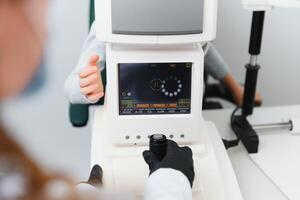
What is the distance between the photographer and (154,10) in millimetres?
852

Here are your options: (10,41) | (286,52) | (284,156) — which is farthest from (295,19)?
(10,41)

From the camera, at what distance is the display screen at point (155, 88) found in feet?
3.08

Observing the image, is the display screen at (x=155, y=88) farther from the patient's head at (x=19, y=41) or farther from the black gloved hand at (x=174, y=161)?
the patient's head at (x=19, y=41)

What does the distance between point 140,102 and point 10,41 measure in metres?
0.50

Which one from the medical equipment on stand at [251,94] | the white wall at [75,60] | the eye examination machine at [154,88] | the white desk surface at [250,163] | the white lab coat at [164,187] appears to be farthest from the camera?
the white wall at [75,60]

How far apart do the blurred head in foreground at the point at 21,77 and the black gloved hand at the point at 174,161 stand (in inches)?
11.0

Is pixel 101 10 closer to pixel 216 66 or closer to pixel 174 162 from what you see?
pixel 174 162

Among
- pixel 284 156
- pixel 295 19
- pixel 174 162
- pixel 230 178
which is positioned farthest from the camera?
pixel 295 19

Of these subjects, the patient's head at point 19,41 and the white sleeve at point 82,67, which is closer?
the patient's head at point 19,41

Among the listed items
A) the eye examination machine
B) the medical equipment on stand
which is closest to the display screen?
the eye examination machine

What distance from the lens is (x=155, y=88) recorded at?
96cm

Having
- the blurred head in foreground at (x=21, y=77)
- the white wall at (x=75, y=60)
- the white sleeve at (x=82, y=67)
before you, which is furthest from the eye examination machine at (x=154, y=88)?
the white wall at (x=75, y=60)

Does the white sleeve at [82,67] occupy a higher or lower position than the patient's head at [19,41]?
lower

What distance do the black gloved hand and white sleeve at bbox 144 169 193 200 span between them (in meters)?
0.02
